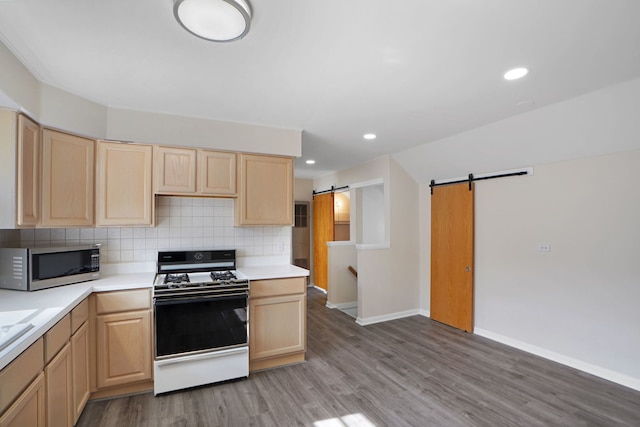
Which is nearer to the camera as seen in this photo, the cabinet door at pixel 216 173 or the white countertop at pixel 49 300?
the white countertop at pixel 49 300

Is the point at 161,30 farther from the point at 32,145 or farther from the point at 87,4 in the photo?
the point at 32,145

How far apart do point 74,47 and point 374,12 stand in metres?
1.72

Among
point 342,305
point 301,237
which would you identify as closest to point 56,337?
point 342,305

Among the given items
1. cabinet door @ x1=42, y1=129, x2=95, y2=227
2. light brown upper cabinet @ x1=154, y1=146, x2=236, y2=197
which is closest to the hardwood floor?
cabinet door @ x1=42, y1=129, x2=95, y2=227

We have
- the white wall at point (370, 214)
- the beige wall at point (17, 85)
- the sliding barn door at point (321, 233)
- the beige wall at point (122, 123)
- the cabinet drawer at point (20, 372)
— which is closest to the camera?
the cabinet drawer at point (20, 372)

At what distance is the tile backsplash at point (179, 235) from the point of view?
280 cm

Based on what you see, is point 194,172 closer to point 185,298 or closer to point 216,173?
point 216,173

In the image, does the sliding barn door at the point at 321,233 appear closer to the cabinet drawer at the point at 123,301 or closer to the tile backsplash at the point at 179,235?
the tile backsplash at the point at 179,235

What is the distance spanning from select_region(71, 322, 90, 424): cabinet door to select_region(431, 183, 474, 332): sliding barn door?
402 centimetres

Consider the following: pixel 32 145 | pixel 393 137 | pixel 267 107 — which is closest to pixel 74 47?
pixel 32 145

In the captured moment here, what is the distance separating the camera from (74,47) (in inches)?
70.7

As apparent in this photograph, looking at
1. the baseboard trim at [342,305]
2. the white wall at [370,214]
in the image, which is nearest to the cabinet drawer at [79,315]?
the baseboard trim at [342,305]

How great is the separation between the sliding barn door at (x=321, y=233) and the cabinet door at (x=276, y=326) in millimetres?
3082

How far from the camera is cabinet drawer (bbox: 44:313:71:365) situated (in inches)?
63.6
